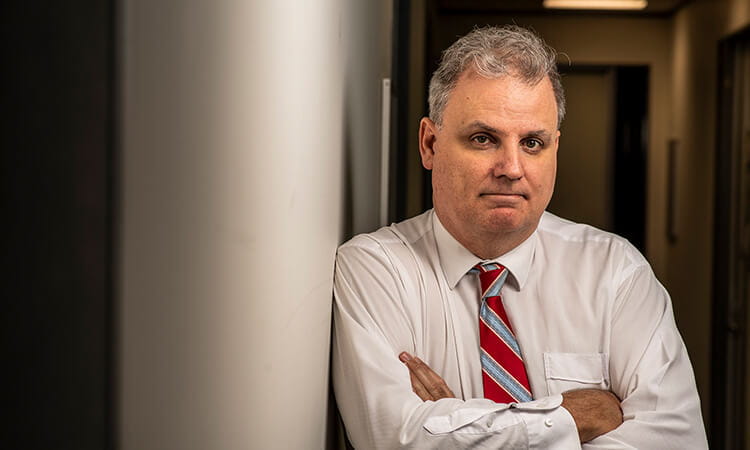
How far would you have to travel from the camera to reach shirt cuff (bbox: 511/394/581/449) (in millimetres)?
1236

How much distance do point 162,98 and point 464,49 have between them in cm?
104

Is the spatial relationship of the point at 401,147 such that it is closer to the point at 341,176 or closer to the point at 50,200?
the point at 341,176

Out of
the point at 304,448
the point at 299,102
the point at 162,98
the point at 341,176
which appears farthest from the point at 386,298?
the point at 162,98

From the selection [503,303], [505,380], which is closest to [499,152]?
[503,303]

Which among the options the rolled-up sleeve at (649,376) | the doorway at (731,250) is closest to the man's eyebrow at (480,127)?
the rolled-up sleeve at (649,376)

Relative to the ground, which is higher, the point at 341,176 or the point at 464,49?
the point at 464,49

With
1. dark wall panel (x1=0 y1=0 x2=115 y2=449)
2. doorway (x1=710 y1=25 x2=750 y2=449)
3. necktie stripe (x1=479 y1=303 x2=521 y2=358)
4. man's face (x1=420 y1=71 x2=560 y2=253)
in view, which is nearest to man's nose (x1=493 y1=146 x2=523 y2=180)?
man's face (x1=420 y1=71 x2=560 y2=253)

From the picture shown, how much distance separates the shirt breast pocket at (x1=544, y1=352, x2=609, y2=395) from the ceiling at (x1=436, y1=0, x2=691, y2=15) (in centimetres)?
429

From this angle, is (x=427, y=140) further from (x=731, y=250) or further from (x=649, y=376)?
(x=731, y=250)

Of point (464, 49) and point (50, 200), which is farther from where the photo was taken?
point (464, 49)

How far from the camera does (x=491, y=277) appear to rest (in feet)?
4.87

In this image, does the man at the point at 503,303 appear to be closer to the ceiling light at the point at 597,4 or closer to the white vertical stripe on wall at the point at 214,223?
the white vertical stripe on wall at the point at 214,223

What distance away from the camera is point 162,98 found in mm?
466

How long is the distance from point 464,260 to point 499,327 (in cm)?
14
